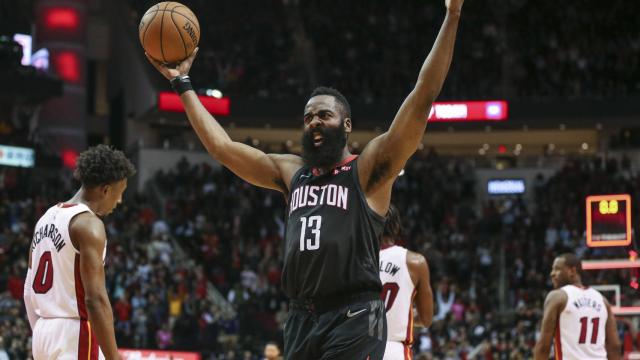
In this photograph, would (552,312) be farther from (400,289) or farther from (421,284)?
(400,289)

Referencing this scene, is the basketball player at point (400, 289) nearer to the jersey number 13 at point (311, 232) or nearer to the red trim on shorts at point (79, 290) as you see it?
the red trim on shorts at point (79, 290)

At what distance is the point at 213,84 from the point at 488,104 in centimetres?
857

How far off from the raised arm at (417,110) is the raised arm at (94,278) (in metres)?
1.88

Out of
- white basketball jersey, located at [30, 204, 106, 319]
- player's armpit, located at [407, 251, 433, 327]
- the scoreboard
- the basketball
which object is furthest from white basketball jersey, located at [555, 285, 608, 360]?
the basketball

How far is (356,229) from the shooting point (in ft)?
15.1

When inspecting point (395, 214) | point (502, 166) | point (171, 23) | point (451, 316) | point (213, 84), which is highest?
point (213, 84)

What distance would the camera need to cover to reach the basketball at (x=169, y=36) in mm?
5160

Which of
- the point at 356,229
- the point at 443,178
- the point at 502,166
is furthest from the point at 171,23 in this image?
the point at 502,166

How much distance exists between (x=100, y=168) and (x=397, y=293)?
2676mm

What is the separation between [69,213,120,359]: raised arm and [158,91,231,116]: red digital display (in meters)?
23.5

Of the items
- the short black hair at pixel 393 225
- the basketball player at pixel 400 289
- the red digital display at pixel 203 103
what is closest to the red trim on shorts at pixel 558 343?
the basketball player at pixel 400 289

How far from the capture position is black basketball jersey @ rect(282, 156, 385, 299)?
4.55 meters

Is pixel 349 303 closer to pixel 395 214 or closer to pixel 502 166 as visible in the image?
pixel 395 214

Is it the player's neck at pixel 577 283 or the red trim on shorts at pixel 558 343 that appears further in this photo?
the player's neck at pixel 577 283
